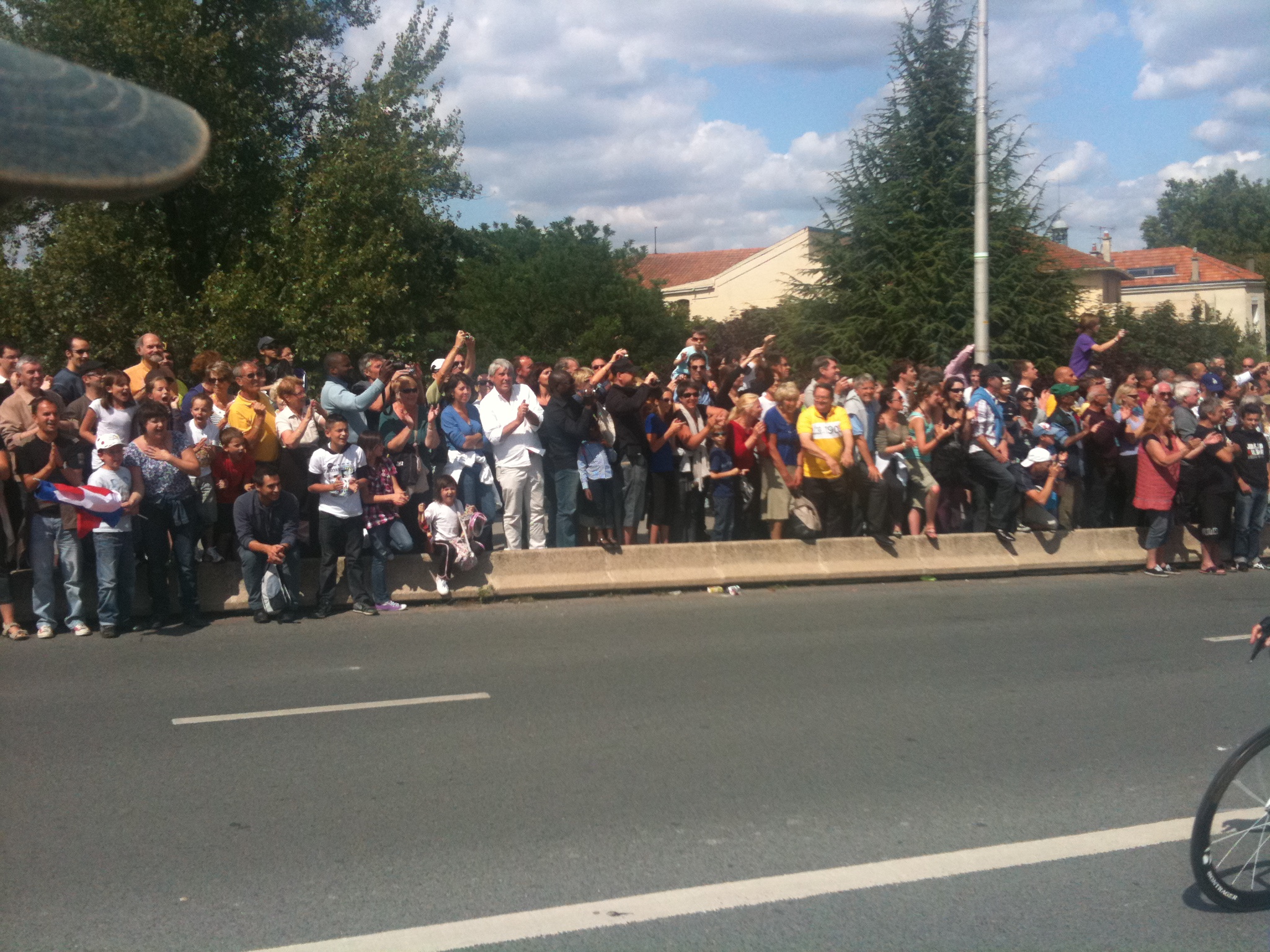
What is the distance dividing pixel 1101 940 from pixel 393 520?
7.37m

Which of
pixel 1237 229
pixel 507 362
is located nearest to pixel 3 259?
pixel 507 362

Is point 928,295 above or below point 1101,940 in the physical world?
above

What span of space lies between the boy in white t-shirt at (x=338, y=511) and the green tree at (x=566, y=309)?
41559 mm

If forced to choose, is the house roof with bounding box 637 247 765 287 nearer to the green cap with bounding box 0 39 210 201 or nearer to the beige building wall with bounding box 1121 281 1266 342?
the beige building wall with bounding box 1121 281 1266 342

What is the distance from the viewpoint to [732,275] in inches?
2876

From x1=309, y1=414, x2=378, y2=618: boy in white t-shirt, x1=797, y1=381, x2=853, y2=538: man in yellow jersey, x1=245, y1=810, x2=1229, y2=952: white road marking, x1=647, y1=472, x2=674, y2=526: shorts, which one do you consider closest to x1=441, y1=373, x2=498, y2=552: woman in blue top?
x1=309, y1=414, x2=378, y2=618: boy in white t-shirt

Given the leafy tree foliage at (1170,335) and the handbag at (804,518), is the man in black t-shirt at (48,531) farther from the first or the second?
the leafy tree foliage at (1170,335)

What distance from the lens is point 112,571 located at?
29.8 ft

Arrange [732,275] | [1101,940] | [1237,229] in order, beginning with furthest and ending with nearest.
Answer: [1237,229] < [732,275] < [1101,940]

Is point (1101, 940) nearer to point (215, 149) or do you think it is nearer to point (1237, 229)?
point (215, 149)

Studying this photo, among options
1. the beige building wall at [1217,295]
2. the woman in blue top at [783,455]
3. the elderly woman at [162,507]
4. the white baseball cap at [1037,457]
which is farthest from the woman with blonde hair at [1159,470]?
the beige building wall at [1217,295]

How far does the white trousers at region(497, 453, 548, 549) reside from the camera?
11.4m

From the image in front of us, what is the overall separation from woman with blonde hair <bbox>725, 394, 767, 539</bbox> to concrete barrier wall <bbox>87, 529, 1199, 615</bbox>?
70 centimetres

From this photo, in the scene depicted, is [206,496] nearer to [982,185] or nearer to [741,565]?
[741,565]
